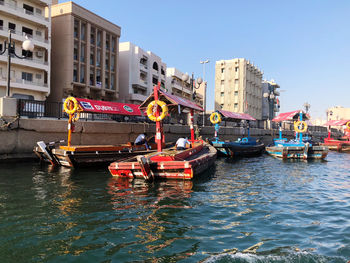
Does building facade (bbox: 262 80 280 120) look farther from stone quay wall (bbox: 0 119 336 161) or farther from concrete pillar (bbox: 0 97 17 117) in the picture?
concrete pillar (bbox: 0 97 17 117)

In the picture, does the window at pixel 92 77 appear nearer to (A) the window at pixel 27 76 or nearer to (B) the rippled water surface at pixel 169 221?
(A) the window at pixel 27 76

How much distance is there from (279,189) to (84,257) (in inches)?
311

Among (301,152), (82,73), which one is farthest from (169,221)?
(82,73)

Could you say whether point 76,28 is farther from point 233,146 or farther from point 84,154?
point 84,154

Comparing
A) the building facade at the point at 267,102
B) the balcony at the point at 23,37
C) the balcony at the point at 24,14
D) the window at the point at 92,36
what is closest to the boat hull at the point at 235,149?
the balcony at the point at 23,37

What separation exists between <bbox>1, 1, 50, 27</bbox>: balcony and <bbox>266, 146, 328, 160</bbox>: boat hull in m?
31.6

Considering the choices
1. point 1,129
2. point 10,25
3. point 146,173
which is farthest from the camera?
point 10,25

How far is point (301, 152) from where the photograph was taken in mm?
20766

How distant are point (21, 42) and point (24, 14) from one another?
339 centimetres

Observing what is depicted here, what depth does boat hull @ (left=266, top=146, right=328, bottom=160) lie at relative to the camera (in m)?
20.7

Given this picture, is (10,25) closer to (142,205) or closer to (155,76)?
(155,76)

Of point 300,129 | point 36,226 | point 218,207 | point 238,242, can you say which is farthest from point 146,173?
point 300,129

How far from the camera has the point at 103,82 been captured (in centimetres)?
4044

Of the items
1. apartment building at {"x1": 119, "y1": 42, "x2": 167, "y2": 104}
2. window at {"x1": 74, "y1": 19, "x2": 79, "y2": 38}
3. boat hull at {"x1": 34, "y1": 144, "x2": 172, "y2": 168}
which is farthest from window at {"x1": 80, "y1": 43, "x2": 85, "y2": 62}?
boat hull at {"x1": 34, "y1": 144, "x2": 172, "y2": 168}
